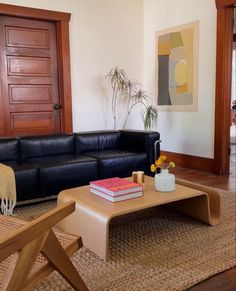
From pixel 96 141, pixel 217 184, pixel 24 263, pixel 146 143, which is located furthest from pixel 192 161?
pixel 24 263

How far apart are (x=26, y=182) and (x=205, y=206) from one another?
1.56 metres

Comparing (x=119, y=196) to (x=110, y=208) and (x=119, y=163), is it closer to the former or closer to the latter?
(x=110, y=208)

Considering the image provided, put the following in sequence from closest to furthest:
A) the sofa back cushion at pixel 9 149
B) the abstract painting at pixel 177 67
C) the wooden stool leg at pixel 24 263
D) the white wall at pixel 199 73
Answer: the wooden stool leg at pixel 24 263, the sofa back cushion at pixel 9 149, the white wall at pixel 199 73, the abstract painting at pixel 177 67

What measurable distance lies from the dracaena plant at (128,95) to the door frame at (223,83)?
114 cm

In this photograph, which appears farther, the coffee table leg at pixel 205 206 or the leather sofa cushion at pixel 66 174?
the leather sofa cushion at pixel 66 174

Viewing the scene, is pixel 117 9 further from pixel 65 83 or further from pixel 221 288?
pixel 221 288

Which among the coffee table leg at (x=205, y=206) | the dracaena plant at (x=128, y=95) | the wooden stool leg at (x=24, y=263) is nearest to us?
the wooden stool leg at (x=24, y=263)

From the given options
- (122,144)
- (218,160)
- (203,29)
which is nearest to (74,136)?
(122,144)

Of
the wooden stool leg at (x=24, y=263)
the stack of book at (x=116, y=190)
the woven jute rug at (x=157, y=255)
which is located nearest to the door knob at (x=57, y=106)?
the woven jute rug at (x=157, y=255)

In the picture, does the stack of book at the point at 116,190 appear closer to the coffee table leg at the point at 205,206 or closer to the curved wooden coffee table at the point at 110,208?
the curved wooden coffee table at the point at 110,208

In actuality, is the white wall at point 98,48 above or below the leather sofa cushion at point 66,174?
→ above

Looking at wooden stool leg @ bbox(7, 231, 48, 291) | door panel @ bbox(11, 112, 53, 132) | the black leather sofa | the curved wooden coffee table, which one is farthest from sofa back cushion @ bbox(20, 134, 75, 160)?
wooden stool leg @ bbox(7, 231, 48, 291)

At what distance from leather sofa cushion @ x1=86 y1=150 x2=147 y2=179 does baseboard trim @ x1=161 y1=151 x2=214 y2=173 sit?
109 cm

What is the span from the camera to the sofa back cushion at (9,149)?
325 centimetres
